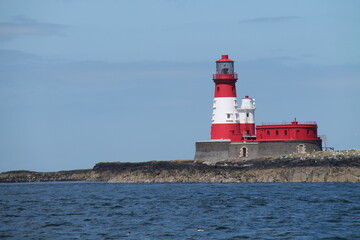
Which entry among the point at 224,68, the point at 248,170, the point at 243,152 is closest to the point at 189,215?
the point at 248,170

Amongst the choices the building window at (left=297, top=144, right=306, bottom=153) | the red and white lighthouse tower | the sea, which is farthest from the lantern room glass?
the sea

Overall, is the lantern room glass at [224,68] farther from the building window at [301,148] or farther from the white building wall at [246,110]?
the building window at [301,148]

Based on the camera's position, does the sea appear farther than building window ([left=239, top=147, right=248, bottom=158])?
No

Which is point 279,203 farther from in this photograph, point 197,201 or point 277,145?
A: point 277,145

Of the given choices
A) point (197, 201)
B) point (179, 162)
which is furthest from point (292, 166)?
point (197, 201)

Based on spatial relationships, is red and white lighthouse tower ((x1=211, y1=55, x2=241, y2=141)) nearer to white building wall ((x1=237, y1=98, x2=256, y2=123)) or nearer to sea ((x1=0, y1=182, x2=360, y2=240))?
white building wall ((x1=237, y1=98, x2=256, y2=123))

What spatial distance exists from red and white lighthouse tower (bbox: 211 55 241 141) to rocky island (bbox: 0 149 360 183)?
334 centimetres

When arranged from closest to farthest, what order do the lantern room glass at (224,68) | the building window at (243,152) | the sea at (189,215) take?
the sea at (189,215) < the building window at (243,152) < the lantern room glass at (224,68)

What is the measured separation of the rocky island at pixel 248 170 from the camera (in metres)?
55.8

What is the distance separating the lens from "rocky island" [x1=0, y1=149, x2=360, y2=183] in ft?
183

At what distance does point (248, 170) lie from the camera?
61031 mm

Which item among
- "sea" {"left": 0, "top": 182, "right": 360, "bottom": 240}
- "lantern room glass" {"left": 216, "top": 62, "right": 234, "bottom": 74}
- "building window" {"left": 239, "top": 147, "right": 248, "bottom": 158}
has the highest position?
"lantern room glass" {"left": 216, "top": 62, "right": 234, "bottom": 74}

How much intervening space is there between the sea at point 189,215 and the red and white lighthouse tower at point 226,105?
747 inches

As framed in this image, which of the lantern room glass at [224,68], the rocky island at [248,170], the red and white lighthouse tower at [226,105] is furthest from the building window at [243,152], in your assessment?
the lantern room glass at [224,68]
